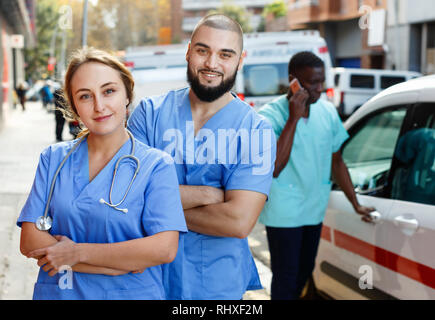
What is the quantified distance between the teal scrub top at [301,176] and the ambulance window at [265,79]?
8.01m

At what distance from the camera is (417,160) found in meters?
3.35

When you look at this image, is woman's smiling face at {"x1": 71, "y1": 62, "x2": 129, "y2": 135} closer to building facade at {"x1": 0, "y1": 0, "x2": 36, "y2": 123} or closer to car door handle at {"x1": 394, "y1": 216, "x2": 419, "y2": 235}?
car door handle at {"x1": 394, "y1": 216, "x2": 419, "y2": 235}

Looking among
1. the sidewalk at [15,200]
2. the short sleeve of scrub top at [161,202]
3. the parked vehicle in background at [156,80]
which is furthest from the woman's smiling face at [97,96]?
the parked vehicle in background at [156,80]

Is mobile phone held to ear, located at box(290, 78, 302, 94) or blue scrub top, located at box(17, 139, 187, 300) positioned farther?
mobile phone held to ear, located at box(290, 78, 302, 94)

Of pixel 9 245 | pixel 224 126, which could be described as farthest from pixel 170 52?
pixel 224 126

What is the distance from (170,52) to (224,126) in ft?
36.1

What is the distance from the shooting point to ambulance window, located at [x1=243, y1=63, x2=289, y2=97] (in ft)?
38.9

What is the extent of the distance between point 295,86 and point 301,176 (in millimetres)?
559

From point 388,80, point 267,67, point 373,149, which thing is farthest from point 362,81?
point 373,149

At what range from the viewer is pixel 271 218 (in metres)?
3.80

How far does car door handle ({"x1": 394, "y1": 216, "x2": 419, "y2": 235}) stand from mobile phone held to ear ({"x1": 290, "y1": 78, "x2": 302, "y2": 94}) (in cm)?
104

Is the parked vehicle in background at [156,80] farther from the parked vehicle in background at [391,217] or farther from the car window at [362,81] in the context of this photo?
the car window at [362,81]

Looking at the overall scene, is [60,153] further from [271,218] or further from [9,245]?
[9,245]

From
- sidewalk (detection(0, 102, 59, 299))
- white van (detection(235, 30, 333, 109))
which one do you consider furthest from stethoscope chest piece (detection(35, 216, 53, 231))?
white van (detection(235, 30, 333, 109))
